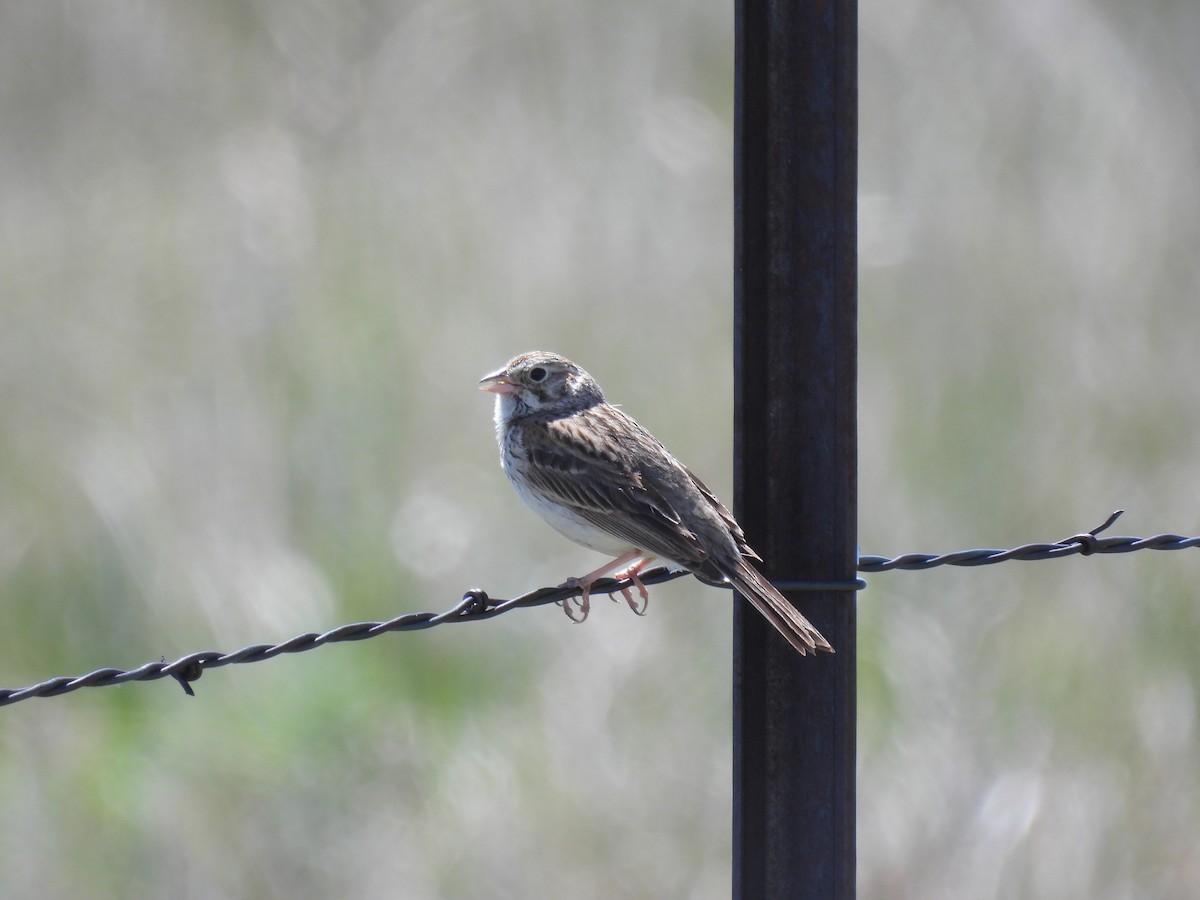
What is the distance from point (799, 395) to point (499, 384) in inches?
93.7

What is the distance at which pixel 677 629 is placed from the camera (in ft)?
27.7

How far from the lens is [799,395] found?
3.85 m

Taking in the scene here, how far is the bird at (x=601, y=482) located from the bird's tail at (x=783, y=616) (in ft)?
0.91

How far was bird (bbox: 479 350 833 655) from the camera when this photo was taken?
4.84 m

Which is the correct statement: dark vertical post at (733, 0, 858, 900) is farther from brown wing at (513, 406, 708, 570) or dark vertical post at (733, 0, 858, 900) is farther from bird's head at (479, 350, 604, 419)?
bird's head at (479, 350, 604, 419)

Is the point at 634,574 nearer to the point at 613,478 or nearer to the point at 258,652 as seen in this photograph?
the point at 613,478

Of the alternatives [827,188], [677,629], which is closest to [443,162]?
[677,629]

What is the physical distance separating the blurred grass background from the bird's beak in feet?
8.72

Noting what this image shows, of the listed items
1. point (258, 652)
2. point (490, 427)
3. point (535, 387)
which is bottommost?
point (258, 652)

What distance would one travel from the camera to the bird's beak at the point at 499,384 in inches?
236

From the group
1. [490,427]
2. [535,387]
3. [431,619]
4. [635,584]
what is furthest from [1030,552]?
[490,427]

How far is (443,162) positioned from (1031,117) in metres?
4.54

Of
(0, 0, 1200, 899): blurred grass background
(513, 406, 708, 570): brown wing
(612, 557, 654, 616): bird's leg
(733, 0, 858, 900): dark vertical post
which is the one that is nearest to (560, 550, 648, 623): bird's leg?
(612, 557, 654, 616): bird's leg

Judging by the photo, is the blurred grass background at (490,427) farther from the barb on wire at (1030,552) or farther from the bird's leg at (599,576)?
the barb on wire at (1030,552)
